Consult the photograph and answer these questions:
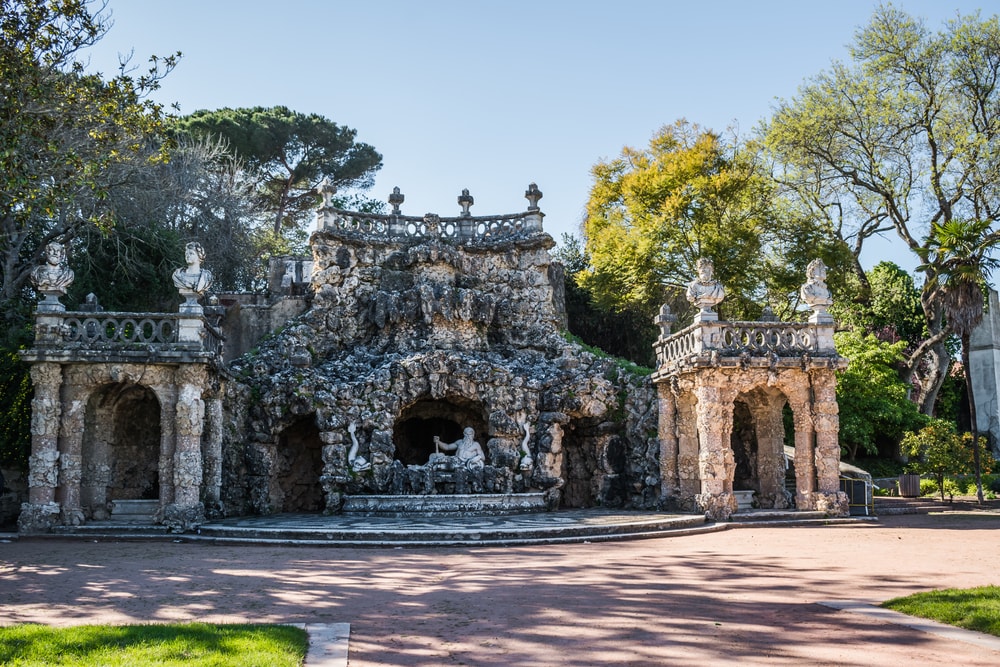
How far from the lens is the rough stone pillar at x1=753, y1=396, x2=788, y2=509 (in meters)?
21.9

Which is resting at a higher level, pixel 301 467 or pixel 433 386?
pixel 433 386

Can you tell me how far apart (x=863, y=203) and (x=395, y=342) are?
1872 cm

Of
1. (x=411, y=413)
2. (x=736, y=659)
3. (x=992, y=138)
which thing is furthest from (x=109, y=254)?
(x=992, y=138)

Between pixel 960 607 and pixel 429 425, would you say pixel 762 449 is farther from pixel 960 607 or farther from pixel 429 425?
pixel 960 607

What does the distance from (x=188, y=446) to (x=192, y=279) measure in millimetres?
3600

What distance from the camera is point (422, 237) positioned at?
2653cm

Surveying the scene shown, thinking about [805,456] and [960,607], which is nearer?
[960,607]

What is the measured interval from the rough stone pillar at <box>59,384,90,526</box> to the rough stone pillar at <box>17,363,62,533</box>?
0.13 metres

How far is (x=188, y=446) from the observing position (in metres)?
18.4

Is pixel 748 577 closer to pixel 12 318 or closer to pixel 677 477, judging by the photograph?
pixel 677 477

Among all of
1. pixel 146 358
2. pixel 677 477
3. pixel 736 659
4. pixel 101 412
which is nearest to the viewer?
pixel 736 659

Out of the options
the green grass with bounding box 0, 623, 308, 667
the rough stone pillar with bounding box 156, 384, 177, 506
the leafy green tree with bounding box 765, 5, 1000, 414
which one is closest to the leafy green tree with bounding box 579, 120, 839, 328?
the leafy green tree with bounding box 765, 5, 1000, 414

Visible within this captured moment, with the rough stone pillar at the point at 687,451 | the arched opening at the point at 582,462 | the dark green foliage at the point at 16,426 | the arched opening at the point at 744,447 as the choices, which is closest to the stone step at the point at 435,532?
the rough stone pillar at the point at 687,451

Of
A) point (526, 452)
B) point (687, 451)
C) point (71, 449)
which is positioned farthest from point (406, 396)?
point (71, 449)
